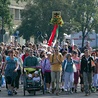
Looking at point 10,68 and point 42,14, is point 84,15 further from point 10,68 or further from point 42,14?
point 10,68

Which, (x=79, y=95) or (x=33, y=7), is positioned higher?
(x=33, y=7)

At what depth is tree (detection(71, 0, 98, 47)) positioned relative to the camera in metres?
65.6

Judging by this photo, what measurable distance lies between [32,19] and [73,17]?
562 cm

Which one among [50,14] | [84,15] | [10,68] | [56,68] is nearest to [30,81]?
[10,68]

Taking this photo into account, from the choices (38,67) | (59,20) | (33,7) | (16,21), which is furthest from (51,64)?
(16,21)

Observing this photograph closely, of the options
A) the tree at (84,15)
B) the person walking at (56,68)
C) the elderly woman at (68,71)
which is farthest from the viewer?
the tree at (84,15)

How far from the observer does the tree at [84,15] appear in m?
65.6

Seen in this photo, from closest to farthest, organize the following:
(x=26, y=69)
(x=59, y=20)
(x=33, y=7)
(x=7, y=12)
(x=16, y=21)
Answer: (x=26, y=69) → (x=59, y=20) → (x=7, y=12) → (x=33, y=7) → (x=16, y=21)

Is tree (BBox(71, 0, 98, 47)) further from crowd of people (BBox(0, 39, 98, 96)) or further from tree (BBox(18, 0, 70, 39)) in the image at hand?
crowd of people (BBox(0, 39, 98, 96))

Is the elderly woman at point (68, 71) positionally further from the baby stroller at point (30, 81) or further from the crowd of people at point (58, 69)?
the baby stroller at point (30, 81)

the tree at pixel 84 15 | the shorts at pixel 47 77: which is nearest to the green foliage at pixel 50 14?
the tree at pixel 84 15

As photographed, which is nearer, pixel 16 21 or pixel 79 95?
pixel 79 95

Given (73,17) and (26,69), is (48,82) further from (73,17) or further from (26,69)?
(73,17)

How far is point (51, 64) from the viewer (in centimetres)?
1855
